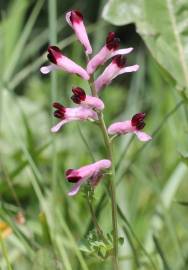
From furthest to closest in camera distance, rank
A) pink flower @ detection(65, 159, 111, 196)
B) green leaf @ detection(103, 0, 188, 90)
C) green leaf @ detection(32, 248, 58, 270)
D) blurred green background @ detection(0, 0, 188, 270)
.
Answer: green leaf @ detection(103, 0, 188, 90), blurred green background @ detection(0, 0, 188, 270), green leaf @ detection(32, 248, 58, 270), pink flower @ detection(65, 159, 111, 196)

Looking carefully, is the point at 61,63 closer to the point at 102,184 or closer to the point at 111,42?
the point at 111,42

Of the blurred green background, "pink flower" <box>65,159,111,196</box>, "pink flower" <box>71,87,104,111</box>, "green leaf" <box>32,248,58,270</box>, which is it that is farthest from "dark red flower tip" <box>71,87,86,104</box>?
"green leaf" <box>32,248,58,270</box>

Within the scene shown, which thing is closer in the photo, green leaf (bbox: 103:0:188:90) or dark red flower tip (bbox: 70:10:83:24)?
dark red flower tip (bbox: 70:10:83:24)

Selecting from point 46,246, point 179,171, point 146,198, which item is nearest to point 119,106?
point 146,198

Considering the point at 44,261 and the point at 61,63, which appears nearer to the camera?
the point at 61,63

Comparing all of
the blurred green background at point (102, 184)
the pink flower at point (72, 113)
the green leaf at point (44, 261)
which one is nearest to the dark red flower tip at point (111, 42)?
the pink flower at point (72, 113)

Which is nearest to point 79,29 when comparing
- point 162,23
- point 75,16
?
point 75,16

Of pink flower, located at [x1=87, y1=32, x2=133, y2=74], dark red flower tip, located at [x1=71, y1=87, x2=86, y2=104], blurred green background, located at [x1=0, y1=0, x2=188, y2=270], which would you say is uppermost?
pink flower, located at [x1=87, y1=32, x2=133, y2=74]

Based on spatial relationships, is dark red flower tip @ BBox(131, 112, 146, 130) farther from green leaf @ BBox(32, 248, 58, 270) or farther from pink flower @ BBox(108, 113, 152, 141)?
green leaf @ BBox(32, 248, 58, 270)

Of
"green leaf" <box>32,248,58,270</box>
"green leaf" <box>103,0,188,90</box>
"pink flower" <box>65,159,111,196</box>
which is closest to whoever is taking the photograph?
"pink flower" <box>65,159,111,196</box>
